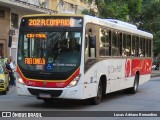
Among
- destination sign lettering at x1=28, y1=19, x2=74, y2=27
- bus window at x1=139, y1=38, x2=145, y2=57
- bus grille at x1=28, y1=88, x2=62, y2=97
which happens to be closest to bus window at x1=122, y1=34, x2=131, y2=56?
bus window at x1=139, y1=38, x2=145, y2=57

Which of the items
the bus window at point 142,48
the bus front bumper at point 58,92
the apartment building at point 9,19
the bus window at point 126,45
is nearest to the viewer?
the bus front bumper at point 58,92

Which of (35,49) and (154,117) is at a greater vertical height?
(35,49)

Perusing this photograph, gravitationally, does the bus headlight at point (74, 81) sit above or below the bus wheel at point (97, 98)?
above

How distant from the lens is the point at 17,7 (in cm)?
3531

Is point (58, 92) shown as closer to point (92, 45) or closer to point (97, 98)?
point (92, 45)

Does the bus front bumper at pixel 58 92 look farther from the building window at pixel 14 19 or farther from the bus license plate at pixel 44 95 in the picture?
the building window at pixel 14 19

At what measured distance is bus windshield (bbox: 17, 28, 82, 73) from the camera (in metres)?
14.1

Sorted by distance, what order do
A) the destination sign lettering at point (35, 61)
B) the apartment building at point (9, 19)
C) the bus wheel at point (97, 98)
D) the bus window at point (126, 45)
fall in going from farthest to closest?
the apartment building at point (9, 19)
the bus window at point (126, 45)
the bus wheel at point (97, 98)
the destination sign lettering at point (35, 61)

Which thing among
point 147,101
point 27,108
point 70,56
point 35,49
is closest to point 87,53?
point 70,56

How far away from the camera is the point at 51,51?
14.3 metres

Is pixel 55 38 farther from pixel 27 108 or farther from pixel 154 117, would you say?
pixel 154 117

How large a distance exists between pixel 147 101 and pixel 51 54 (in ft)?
16.7

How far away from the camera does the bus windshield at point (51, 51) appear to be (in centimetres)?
1411

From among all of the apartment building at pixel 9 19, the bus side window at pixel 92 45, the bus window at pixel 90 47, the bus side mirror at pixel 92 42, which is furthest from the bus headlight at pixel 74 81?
the apartment building at pixel 9 19
